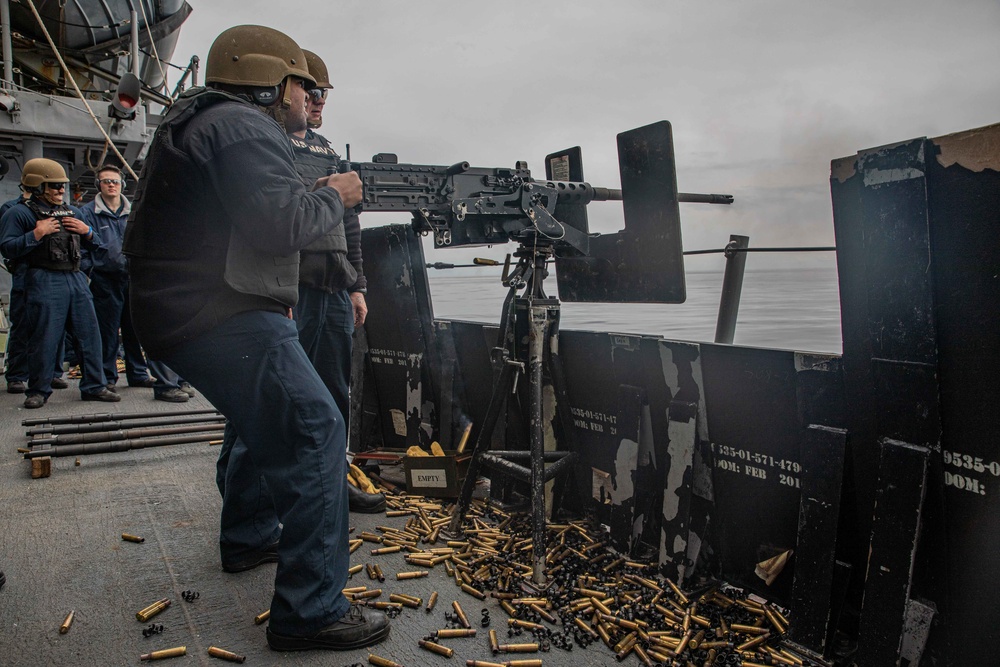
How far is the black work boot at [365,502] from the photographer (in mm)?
4219

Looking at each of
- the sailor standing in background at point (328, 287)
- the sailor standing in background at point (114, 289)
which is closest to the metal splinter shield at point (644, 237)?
the sailor standing in background at point (328, 287)

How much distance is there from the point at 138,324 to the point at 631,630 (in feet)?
7.71

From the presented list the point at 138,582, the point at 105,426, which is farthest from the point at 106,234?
the point at 138,582

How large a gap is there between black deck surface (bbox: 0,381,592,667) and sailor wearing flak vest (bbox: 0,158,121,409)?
99.2 inches

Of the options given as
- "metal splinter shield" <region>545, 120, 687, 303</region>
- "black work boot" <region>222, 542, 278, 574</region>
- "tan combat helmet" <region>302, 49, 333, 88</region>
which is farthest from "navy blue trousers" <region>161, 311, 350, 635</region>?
"tan combat helmet" <region>302, 49, 333, 88</region>

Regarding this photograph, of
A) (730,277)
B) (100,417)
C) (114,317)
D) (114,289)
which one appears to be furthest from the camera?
(114,317)

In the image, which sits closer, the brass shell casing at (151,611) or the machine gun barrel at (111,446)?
the brass shell casing at (151,611)

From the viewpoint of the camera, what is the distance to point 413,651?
2.64 metres

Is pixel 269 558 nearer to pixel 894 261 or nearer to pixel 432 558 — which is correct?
pixel 432 558

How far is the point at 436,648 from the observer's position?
2637 millimetres

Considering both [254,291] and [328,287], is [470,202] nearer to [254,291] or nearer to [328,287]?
[328,287]

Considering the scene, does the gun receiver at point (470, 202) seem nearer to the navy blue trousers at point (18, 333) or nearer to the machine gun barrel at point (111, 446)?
the machine gun barrel at point (111, 446)

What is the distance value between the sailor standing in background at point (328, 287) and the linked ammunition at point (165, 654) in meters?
1.57

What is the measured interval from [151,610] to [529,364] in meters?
2.13
